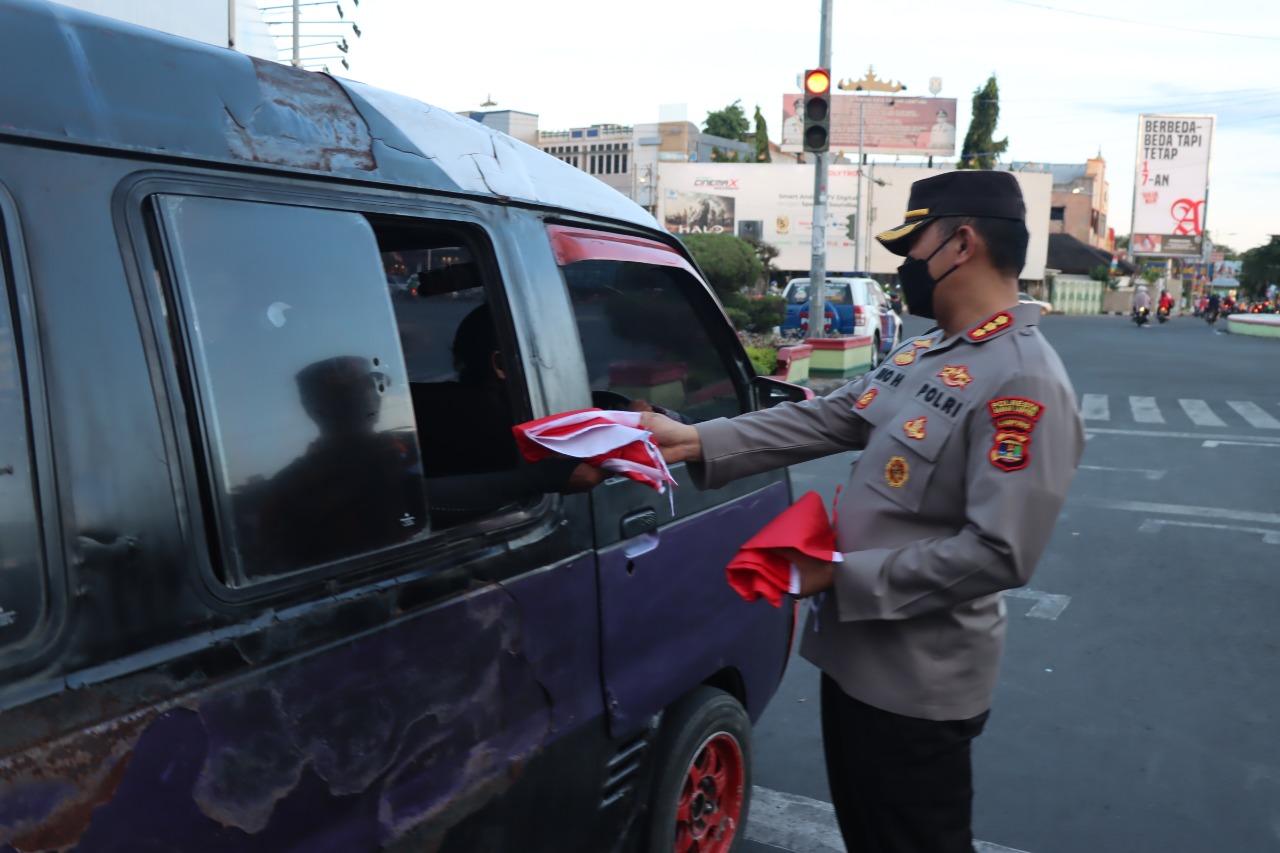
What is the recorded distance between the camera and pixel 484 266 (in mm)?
2420

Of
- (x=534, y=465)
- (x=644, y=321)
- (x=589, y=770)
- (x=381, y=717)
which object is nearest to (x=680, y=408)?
(x=644, y=321)

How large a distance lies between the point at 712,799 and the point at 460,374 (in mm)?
1448

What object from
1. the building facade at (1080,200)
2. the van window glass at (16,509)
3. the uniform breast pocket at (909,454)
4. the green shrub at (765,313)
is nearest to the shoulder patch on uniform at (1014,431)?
the uniform breast pocket at (909,454)

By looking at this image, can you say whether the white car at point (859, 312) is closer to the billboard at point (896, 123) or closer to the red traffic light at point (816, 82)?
the red traffic light at point (816, 82)

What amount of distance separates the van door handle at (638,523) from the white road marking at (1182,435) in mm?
10639

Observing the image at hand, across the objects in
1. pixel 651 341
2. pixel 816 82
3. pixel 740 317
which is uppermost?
pixel 816 82

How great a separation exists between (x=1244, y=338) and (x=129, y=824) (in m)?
38.9

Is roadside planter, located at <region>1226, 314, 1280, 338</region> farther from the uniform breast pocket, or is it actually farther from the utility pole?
the uniform breast pocket

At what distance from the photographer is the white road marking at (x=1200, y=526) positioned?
7723 millimetres

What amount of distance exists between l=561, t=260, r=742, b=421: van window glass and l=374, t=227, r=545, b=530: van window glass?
297mm

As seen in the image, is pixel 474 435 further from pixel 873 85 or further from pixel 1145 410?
pixel 873 85

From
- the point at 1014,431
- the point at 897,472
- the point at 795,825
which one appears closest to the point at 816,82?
the point at 795,825

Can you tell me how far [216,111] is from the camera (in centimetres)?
181

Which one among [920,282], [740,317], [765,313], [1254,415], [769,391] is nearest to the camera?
[920,282]
